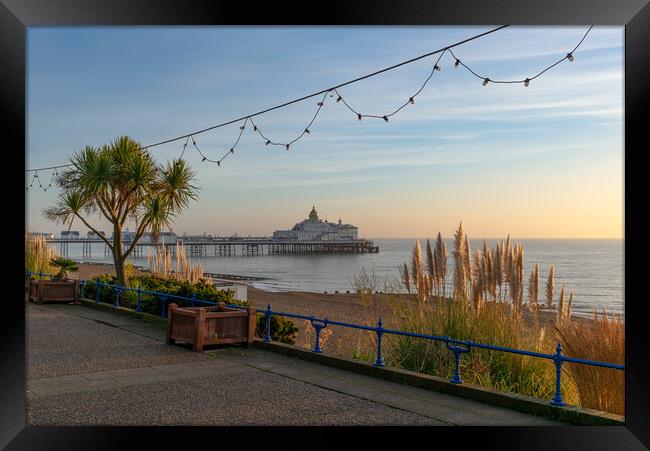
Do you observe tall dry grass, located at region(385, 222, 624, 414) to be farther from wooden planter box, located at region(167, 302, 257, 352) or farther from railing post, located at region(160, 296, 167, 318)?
railing post, located at region(160, 296, 167, 318)

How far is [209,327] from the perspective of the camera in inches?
348

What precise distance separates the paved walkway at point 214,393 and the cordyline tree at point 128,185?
6787mm

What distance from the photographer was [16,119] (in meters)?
4.66

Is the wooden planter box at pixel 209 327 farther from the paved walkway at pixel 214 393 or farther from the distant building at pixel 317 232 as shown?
the distant building at pixel 317 232

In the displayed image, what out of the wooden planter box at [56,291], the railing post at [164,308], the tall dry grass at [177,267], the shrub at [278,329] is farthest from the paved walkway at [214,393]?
the tall dry grass at [177,267]

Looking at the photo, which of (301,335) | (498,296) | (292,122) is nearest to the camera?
(498,296)

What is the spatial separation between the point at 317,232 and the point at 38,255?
10518 cm

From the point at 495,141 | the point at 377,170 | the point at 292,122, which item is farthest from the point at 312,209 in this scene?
the point at 292,122

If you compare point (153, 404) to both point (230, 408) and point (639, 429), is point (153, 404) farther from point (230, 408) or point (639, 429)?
point (639, 429)

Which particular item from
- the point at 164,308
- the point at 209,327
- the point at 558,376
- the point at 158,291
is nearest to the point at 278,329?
the point at 209,327

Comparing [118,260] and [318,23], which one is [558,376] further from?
[118,260]

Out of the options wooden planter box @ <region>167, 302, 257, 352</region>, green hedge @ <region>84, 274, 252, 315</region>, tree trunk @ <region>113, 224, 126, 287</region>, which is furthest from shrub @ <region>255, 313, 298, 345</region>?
tree trunk @ <region>113, 224, 126, 287</region>

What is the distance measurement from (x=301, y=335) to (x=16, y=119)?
12464 mm

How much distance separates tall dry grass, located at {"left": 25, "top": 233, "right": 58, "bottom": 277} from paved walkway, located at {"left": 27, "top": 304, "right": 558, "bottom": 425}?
10.8m
